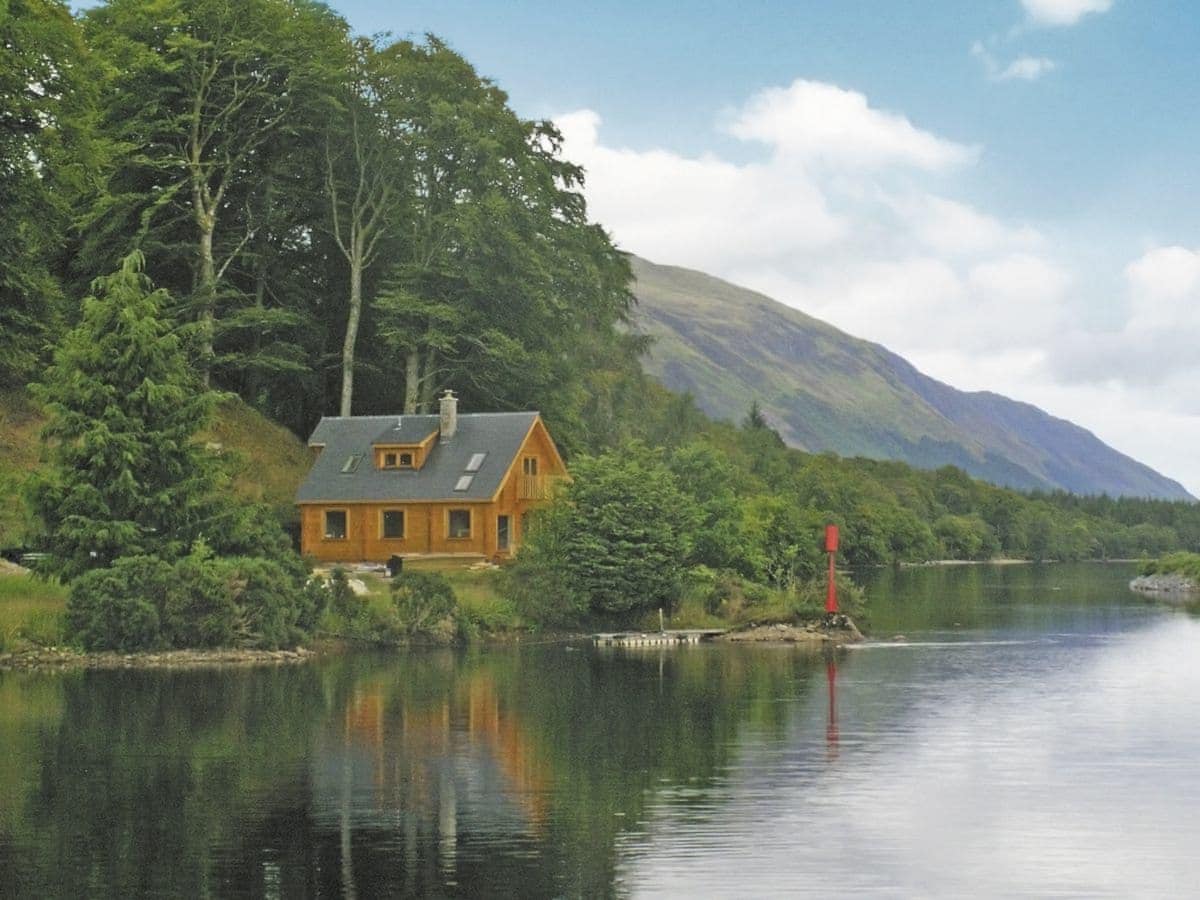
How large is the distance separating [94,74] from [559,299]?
25457mm

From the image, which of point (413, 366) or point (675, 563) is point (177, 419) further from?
point (413, 366)

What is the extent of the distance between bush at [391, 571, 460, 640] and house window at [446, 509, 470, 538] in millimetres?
13433

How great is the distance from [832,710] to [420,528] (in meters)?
36.5

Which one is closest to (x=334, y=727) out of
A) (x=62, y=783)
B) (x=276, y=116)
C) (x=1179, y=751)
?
(x=62, y=783)

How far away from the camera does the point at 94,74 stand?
252 feet

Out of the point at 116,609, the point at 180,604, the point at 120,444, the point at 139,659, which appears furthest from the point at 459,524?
the point at 139,659

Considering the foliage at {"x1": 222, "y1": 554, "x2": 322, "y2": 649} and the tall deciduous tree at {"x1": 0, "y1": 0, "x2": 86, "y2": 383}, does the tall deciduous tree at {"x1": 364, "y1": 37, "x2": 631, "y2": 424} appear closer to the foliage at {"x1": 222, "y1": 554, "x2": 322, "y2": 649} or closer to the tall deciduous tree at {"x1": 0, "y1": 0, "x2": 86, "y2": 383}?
the tall deciduous tree at {"x1": 0, "y1": 0, "x2": 86, "y2": 383}

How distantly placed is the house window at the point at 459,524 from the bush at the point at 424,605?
13.4 m

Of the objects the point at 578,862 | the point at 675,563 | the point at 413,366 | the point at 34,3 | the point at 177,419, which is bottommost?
the point at 578,862

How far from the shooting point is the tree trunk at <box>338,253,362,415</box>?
274ft

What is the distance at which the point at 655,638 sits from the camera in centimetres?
6209

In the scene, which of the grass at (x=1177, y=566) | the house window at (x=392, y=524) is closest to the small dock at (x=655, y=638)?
the house window at (x=392, y=524)

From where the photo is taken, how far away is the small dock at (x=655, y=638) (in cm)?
6150

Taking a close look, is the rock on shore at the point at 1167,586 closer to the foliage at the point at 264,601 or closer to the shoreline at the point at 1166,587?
the shoreline at the point at 1166,587
